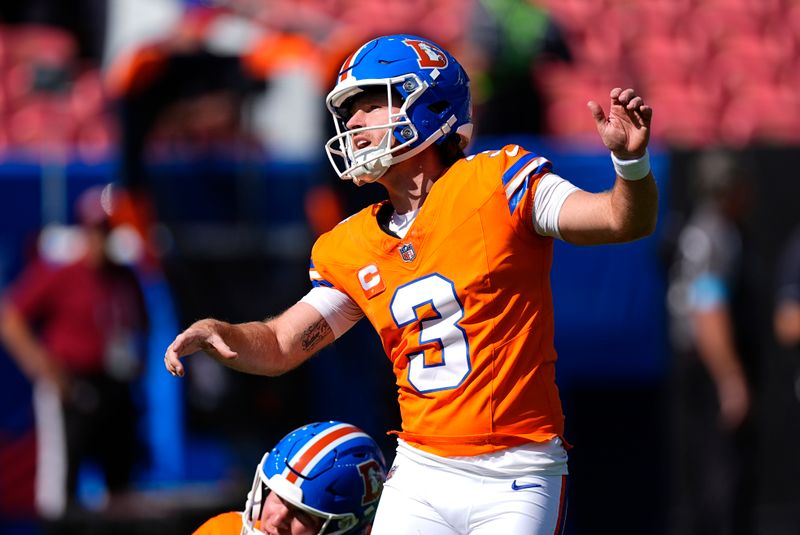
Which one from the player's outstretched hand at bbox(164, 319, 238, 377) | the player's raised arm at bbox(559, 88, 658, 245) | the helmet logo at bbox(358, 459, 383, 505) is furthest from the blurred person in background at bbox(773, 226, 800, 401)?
the player's outstretched hand at bbox(164, 319, 238, 377)

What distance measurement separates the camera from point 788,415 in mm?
8531

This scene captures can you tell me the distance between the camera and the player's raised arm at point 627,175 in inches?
126

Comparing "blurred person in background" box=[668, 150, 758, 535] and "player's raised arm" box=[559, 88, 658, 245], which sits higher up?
"player's raised arm" box=[559, 88, 658, 245]

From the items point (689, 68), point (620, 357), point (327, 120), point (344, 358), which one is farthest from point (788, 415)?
point (689, 68)

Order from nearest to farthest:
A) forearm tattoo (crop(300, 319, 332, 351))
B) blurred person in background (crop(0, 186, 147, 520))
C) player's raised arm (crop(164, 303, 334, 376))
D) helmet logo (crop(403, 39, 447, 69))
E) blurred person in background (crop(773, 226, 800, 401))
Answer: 1. player's raised arm (crop(164, 303, 334, 376))
2. helmet logo (crop(403, 39, 447, 69))
3. forearm tattoo (crop(300, 319, 332, 351))
4. blurred person in background (crop(773, 226, 800, 401))
5. blurred person in background (crop(0, 186, 147, 520))

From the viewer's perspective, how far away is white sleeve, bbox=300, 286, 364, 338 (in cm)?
385

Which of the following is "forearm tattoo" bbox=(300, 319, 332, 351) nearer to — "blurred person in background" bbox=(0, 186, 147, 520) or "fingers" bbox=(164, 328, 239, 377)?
"fingers" bbox=(164, 328, 239, 377)

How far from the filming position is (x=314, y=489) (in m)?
3.75

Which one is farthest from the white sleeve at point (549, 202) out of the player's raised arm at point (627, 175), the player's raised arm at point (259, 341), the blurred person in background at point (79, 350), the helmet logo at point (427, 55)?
the blurred person in background at point (79, 350)

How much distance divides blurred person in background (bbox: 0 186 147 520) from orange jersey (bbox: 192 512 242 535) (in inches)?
157

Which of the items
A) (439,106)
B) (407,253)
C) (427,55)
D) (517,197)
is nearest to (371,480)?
(407,253)

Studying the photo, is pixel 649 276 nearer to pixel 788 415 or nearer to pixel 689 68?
pixel 788 415

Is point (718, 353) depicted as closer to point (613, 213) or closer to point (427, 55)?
point (427, 55)

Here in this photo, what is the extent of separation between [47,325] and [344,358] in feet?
5.56
